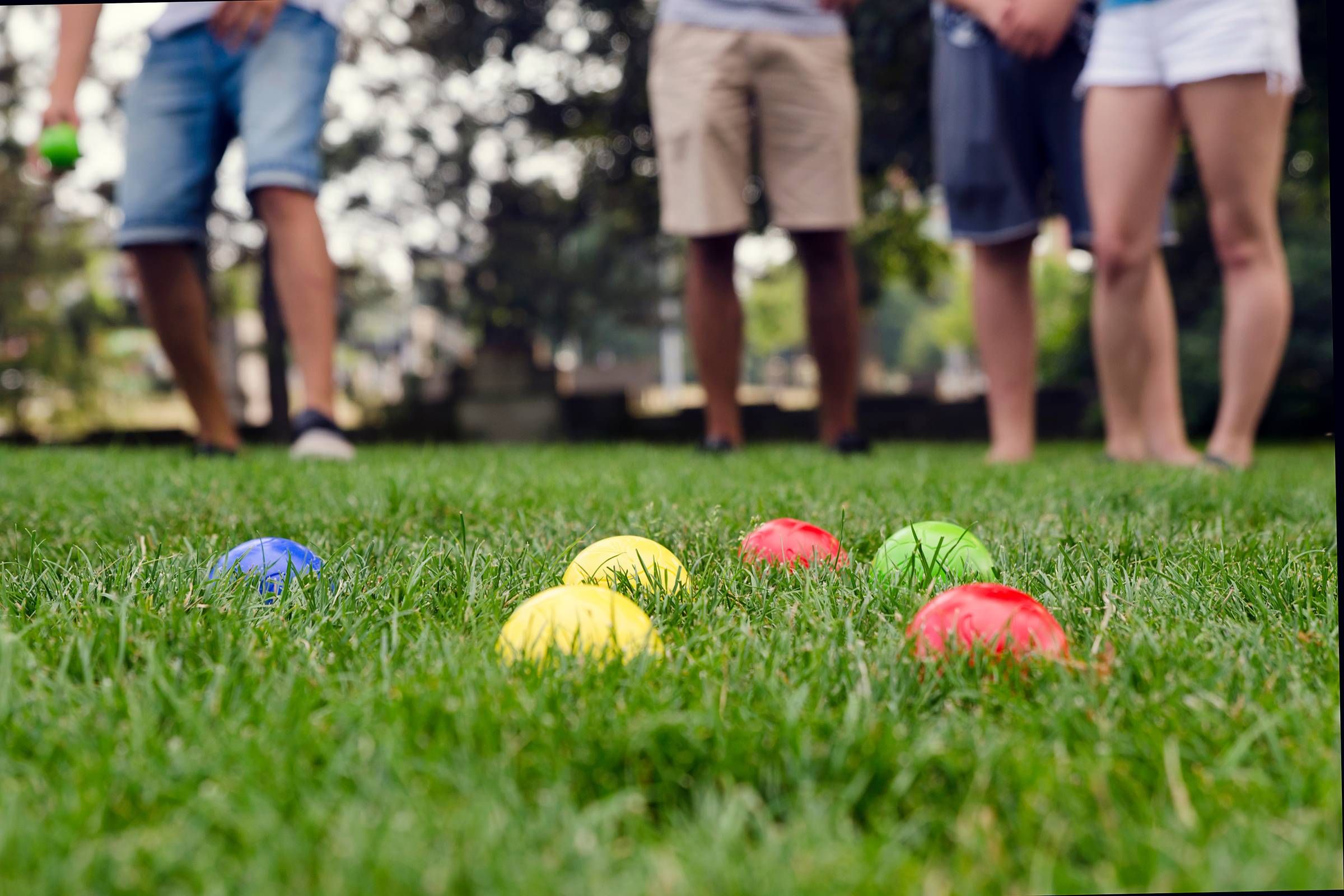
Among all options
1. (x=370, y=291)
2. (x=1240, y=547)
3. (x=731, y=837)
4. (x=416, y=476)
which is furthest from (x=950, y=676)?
(x=370, y=291)

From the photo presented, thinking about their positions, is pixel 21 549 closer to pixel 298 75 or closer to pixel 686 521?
pixel 686 521

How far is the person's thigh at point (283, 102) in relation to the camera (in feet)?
12.1

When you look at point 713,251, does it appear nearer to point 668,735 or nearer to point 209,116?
point 209,116

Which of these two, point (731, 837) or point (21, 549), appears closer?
point (731, 837)

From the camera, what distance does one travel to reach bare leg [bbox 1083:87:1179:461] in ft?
11.4

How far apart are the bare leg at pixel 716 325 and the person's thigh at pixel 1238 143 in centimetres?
168

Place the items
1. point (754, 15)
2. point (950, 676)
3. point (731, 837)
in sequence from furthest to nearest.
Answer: point (754, 15), point (950, 676), point (731, 837)

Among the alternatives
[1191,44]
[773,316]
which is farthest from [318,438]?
[773,316]

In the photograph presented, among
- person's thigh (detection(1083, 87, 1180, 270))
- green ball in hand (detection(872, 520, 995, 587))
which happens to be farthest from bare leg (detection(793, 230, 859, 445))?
green ball in hand (detection(872, 520, 995, 587))

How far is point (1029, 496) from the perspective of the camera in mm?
2658

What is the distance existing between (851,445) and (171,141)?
2704 mm

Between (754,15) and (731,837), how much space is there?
3.89 m

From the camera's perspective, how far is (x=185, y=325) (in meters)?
4.08

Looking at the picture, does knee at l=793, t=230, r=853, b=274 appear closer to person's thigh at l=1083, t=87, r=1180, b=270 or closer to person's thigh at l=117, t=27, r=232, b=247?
person's thigh at l=1083, t=87, r=1180, b=270
